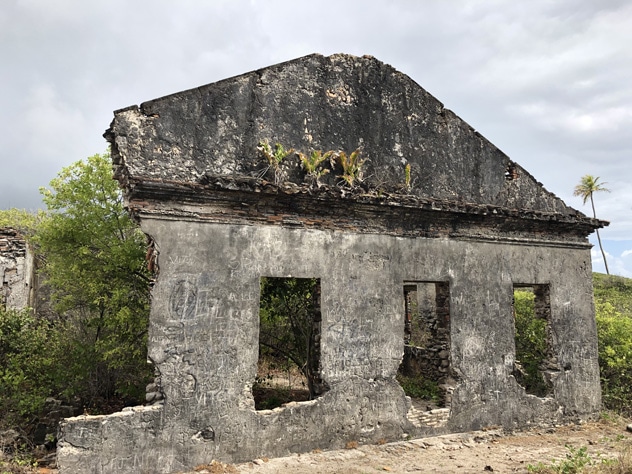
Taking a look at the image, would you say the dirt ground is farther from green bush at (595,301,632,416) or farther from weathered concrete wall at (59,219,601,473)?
green bush at (595,301,632,416)

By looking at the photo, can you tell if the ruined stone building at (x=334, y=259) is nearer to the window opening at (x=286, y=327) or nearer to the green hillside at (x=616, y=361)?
the green hillside at (x=616, y=361)

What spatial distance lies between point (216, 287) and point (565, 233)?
6.43 m

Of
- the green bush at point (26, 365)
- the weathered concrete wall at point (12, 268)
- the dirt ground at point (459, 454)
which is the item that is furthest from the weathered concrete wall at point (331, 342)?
the weathered concrete wall at point (12, 268)

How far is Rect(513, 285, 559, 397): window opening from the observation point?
26.2 ft

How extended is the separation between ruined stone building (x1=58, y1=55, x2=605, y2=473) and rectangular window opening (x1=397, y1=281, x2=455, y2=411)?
0.21 feet

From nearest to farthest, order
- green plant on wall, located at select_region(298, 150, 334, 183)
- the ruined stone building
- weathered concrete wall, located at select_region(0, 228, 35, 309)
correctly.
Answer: the ruined stone building → green plant on wall, located at select_region(298, 150, 334, 183) → weathered concrete wall, located at select_region(0, 228, 35, 309)

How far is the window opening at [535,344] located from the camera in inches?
315

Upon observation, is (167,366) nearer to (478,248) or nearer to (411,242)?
(411,242)

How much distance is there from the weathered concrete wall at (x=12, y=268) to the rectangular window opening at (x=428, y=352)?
28.1ft

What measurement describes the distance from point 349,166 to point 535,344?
18.9ft

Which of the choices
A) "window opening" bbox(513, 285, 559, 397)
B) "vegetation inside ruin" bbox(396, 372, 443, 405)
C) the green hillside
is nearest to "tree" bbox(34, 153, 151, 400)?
"vegetation inside ruin" bbox(396, 372, 443, 405)

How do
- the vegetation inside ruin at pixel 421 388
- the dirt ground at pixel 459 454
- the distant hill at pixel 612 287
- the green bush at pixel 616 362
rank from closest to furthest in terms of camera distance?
the dirt ground at pixel 459 454
the vegetation inside ruin at pixel 421 388
the green bush at pixel 616 362
the distant hill at pixel 612 287

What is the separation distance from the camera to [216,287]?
573cm

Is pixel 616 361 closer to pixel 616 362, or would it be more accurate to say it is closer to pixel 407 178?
pixel 616 362
